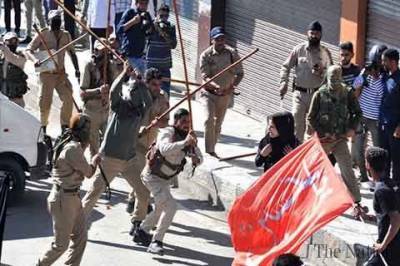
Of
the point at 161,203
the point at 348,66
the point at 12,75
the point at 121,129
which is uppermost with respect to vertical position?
the point at 348,66

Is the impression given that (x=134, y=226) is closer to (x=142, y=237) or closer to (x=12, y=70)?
(x=142, y=237)

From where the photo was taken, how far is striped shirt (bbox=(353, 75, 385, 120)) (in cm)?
1252

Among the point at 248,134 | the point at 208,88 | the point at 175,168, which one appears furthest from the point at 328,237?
the point at 248,134

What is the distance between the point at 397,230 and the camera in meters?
Result: 9.11

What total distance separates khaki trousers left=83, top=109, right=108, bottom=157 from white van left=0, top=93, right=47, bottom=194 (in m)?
1.16

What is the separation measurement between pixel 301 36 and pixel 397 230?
22.3 ft

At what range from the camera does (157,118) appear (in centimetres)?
1223

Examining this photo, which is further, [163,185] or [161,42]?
[161,42]

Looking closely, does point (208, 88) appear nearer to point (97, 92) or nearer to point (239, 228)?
point (97, 92)

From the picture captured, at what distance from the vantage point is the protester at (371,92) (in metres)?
12.4

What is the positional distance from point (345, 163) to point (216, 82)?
2.81 metres

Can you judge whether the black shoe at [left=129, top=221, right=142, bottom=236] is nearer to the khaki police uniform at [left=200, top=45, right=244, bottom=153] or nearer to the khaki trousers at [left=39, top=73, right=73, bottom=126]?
the khaki police uniform at [left=200, top=45, right=244, bottom=153]

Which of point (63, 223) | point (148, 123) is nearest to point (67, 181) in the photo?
point (63, 223)

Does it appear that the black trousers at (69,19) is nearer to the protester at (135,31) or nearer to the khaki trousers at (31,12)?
the khaki trousers at (31,12)
